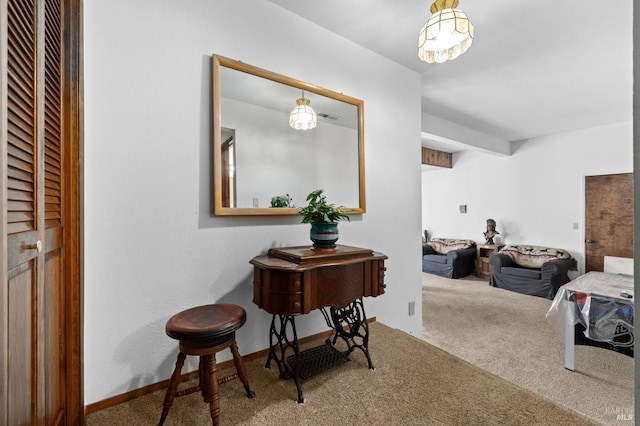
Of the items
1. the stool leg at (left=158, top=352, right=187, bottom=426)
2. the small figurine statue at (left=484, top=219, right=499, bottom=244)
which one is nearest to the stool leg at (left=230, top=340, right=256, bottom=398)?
the stool leg at (left=158, top=352, right=187, bottom=426)

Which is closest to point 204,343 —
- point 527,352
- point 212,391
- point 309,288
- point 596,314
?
point 212,391

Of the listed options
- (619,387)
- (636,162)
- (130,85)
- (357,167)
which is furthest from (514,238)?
(130,85)

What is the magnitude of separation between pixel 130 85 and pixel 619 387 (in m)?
4.17

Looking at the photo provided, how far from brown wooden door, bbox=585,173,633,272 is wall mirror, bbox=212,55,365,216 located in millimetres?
5021

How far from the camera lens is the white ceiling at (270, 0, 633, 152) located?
2.10m

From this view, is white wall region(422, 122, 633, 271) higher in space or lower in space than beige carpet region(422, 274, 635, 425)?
higher

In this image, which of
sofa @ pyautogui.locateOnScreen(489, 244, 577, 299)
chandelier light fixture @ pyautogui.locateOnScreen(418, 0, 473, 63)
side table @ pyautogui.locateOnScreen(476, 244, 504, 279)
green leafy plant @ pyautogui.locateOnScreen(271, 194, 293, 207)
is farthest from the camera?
side table @ pyautogui.locateOnScreen(476, 244, 504, 279)

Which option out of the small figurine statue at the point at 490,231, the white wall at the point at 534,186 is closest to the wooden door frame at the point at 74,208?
the small figurine statue at the point at 490,231

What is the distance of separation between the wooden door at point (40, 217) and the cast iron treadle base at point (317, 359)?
1104 millimetres

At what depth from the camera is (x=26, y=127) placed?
82 cm

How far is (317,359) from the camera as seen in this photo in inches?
74.4

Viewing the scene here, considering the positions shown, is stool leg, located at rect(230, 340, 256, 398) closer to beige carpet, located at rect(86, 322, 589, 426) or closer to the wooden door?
beige carpet, located at rect(86, 322, 589, 426)

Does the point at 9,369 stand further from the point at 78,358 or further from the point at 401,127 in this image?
the point at 401,127

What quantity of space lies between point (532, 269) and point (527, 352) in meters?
2.79
